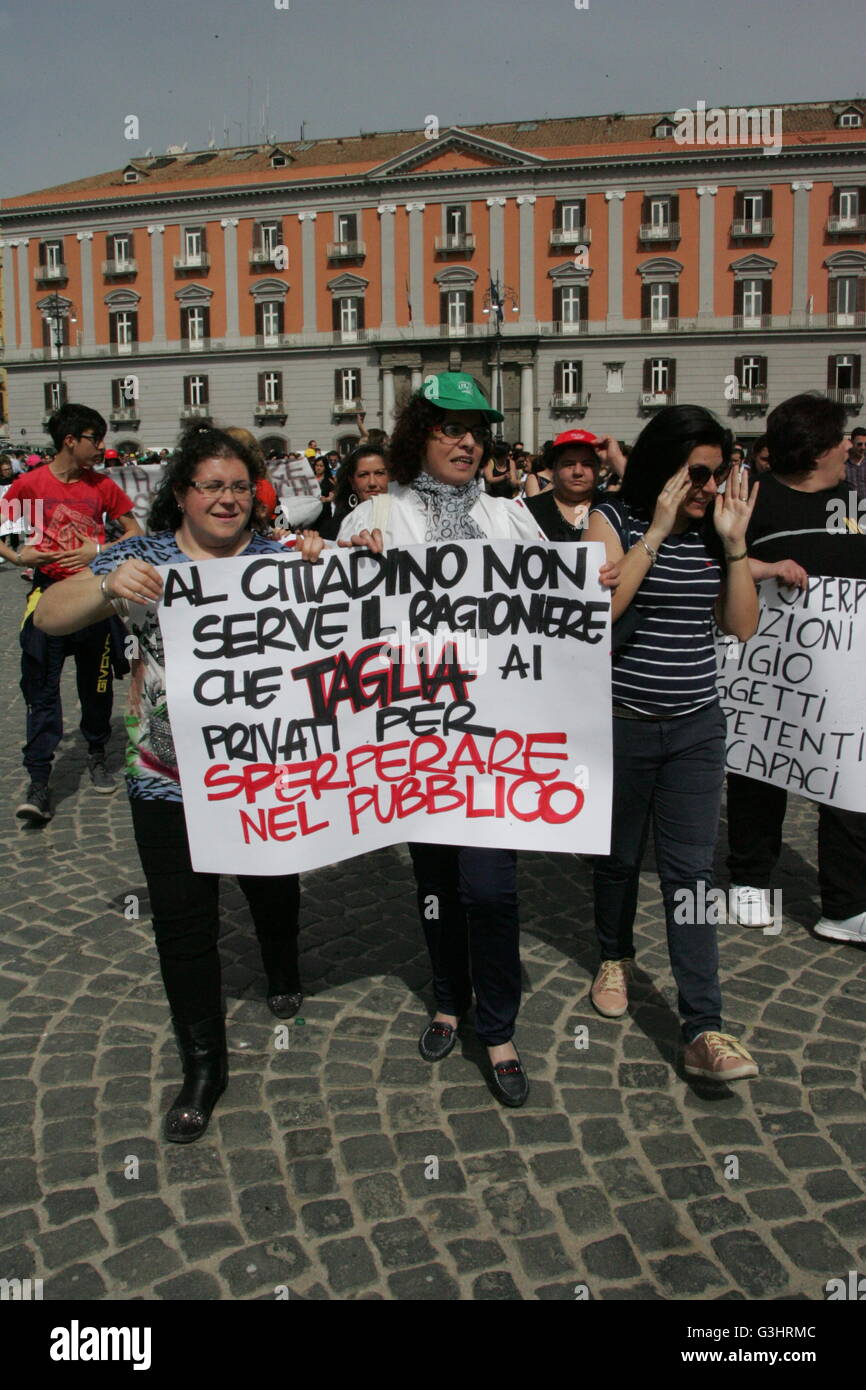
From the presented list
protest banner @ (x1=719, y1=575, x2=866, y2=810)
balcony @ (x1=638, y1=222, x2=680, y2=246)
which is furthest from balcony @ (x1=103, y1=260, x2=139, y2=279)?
protest banner @ (x1=719, y1=575, x2=866, y2=810)

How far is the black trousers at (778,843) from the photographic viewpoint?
421 centimetres

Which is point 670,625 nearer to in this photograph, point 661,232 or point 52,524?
point 52,524

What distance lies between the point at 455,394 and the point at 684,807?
1414 mm

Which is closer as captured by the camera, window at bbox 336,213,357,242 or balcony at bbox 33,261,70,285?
window at bbox 336,213,357,242

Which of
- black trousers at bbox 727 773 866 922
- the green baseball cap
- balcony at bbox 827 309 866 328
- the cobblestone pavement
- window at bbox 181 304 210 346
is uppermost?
window at bbox 181 304 210 346

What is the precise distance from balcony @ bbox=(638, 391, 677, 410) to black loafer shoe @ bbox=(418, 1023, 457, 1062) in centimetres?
4385

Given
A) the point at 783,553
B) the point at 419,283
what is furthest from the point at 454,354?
the point at 783,553

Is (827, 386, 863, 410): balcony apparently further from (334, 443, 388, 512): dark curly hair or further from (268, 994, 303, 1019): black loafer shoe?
(268, 994, 303, 1019): black loafer shoe

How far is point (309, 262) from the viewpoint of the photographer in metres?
48.4

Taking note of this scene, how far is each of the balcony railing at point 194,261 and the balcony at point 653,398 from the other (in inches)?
832

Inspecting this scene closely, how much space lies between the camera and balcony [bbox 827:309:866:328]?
43531 mm

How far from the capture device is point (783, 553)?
421 centimetres

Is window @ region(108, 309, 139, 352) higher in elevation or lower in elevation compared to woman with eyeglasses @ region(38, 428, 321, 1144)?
higher
